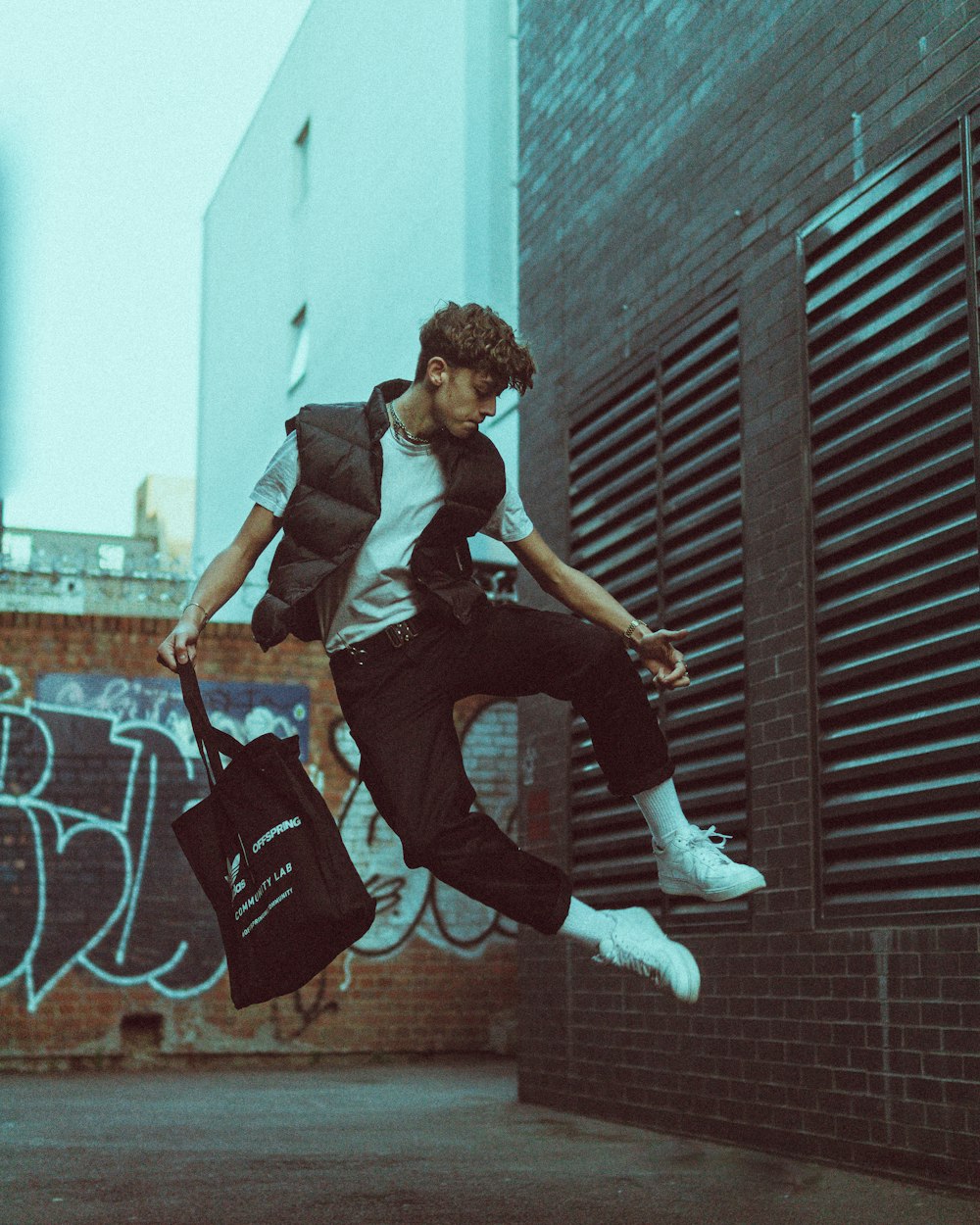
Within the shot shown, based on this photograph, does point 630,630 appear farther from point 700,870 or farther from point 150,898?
point 150,898

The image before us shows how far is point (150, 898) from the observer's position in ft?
37.8

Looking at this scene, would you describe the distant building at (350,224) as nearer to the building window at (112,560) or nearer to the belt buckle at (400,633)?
the building window at (112,560)

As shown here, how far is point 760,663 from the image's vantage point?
6.69m

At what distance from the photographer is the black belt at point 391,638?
412 cm

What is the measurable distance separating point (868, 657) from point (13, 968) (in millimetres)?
7646

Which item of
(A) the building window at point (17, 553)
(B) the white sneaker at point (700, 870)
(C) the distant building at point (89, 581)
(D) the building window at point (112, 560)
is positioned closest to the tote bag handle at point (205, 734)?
(B) the white sneaker at point (700, 870)

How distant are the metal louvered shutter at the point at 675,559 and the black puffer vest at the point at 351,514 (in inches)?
120

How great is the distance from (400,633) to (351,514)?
0.35m

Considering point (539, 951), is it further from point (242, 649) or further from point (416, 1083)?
point (242, 649)

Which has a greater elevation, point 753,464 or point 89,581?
point 89,581

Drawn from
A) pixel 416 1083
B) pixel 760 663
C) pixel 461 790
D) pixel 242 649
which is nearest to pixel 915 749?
pixel 760 663

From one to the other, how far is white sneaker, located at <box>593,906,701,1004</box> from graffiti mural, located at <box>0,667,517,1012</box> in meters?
7.99

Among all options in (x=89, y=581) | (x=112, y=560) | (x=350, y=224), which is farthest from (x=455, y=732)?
(x=350, y=224)

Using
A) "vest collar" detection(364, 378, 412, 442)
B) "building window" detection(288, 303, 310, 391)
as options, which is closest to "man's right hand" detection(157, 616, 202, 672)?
"vest collar" detection(364, 378, 412, 442)
